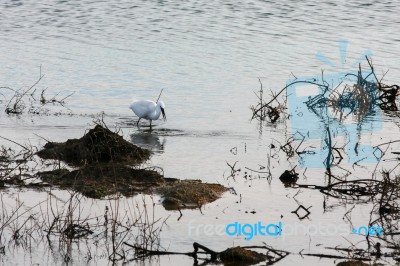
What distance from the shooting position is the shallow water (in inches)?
379

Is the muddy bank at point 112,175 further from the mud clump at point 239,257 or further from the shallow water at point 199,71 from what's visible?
the mud clump at point 239,257

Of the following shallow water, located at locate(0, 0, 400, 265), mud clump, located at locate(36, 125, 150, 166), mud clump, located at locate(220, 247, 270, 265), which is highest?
mud clump, located at locate(220, 247, 270, 265)

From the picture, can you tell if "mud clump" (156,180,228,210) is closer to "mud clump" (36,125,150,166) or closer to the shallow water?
the shallow water

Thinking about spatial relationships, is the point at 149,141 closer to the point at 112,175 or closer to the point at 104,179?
the point at 112,175

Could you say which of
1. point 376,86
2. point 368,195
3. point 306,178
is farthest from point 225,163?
point 376,86

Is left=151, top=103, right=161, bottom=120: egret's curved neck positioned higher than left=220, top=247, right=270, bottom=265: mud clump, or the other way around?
left=220, top=247, right=270, bottom=265: mud clump

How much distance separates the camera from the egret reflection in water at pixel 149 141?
1229 centimetres

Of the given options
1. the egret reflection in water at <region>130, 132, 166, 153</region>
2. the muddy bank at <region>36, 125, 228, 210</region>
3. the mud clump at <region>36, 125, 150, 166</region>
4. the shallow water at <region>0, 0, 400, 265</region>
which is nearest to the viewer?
the muddy bank at <region>36, 125, 228, 210</region>

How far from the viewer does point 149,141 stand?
12.8 meters

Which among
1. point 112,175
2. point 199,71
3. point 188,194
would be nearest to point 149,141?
point 112,175

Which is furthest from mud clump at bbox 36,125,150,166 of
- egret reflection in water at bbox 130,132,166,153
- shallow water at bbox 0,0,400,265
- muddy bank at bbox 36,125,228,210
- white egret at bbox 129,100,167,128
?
white egret at bbox 129,100,167,128

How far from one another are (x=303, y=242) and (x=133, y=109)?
5.84 metres

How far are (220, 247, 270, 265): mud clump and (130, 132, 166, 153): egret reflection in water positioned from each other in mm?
4414

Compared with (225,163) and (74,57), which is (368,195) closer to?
(225,163)
